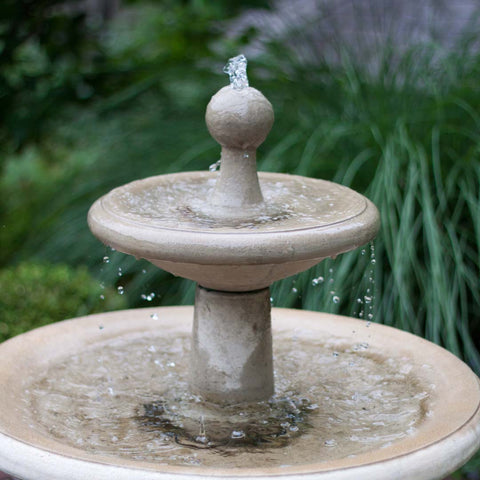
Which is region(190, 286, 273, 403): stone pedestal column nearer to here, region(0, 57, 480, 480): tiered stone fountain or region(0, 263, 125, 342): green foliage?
region(0, 57, 480, 480): tiered stone fountain

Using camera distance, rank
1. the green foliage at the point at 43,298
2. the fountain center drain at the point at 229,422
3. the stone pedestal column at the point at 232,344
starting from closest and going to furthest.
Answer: the fountain center drain at the point at 229,422
the stone pedestal column at the point at 232,344
the green foliage at the point at 43,298

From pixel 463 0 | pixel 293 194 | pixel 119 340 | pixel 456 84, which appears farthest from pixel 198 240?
pixel 463 0

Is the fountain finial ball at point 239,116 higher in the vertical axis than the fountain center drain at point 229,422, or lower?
higher

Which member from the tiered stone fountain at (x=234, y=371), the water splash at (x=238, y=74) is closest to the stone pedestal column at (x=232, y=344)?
the tiered stone fountain at (x=234, y=371)

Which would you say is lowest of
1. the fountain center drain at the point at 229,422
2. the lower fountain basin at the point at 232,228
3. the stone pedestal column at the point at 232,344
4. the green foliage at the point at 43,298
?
the green foliage at the point at 43,298

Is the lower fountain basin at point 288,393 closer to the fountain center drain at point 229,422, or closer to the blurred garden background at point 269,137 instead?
the fountain center drain at point 229,422

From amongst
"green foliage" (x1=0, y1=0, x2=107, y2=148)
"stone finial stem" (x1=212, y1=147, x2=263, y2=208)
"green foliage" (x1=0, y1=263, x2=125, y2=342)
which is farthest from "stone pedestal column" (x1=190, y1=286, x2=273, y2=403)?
"green foliage" (x1=0, y1=0, x2=107, y2=148)

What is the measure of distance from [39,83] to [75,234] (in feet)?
4.35

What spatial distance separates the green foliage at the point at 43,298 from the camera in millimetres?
4148

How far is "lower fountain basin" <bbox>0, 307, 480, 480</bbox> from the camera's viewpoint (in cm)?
211

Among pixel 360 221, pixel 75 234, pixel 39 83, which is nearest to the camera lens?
pixel 360 221

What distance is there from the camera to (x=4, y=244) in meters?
5.34

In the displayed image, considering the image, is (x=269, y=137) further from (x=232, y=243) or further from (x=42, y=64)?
(x=232, y=243)

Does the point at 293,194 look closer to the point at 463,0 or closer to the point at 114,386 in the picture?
the point at 114,386
